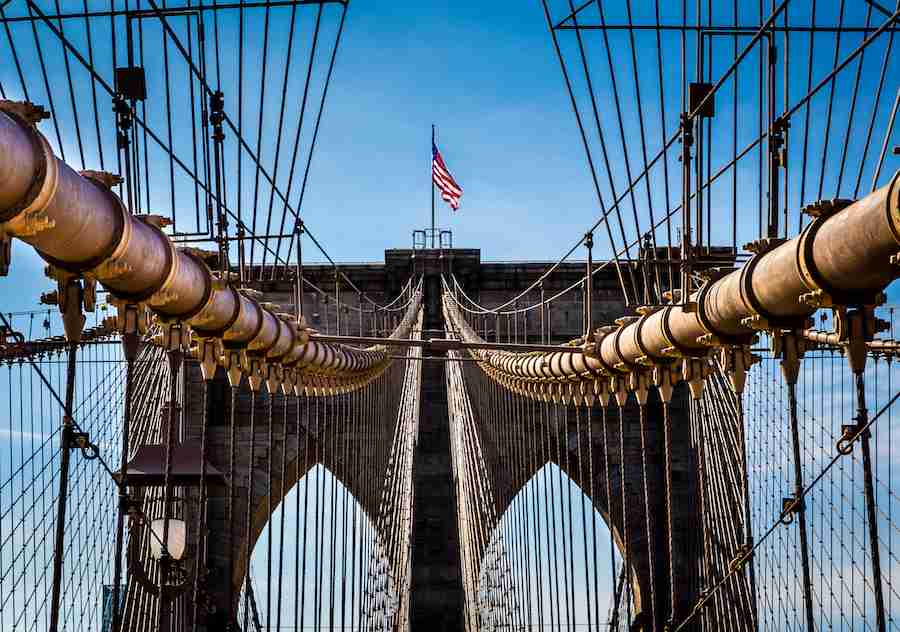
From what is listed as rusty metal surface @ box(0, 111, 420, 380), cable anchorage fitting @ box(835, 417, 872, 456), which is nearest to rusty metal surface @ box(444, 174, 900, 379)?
cable anchorage fitting @ box(835, 417, 872, 456)

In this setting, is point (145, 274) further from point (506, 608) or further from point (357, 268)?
point (357, 268)

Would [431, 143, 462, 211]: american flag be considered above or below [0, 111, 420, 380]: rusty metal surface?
above

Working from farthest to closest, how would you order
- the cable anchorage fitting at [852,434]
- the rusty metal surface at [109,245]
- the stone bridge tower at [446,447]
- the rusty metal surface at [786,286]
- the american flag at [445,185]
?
1. the american flag at [445,185]
2. the stone bridge tower at [446,447]
3. the cable anchorage fitting at [852,434]
4. the rusty metal surface at [786,286]
5. the rusty metal surface at [109,245]

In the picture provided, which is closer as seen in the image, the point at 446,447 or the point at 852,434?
the point at 852,434

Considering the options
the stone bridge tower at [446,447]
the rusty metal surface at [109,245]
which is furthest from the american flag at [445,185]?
the rusty metal surface at [109,245]

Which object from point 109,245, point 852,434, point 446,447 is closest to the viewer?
point 109,245

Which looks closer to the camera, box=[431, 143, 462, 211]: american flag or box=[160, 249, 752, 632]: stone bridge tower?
box=[160, 249, 752, 632]: stone bridge tower

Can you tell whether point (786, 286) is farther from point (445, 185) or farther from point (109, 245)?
point (445, 185)

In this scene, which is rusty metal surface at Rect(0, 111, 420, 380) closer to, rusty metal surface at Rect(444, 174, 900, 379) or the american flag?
rusty metal surface at Rect(444, 174, 900, 379)

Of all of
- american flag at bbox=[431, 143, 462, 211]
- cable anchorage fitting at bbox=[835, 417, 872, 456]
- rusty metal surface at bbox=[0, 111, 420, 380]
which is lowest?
cable anchorage fitting at bbox=[835, 417, 872, 456]

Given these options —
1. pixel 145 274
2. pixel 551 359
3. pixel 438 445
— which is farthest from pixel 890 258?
pixel 438 445

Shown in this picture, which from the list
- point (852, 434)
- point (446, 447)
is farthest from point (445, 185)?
point (852, 434)

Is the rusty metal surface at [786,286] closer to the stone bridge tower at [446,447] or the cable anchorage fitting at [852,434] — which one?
the cable anchorage fitting at [852,434]

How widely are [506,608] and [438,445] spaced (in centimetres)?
699
